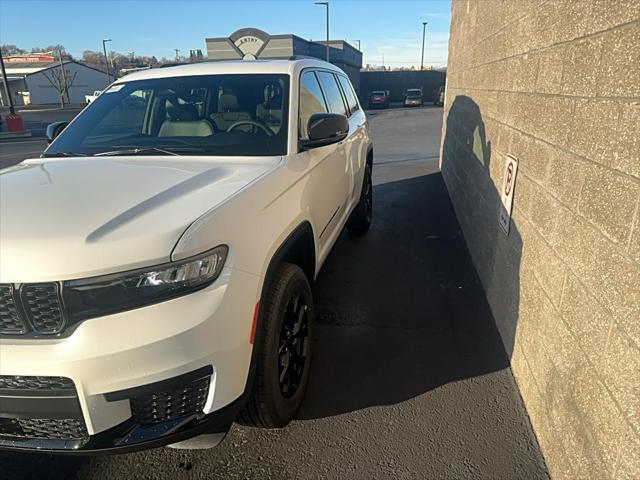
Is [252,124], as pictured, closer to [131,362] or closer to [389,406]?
[131,362]

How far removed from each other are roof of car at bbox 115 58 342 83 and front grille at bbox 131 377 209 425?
2.33 metres

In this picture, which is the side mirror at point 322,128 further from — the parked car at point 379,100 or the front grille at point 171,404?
the parked car at point 379,100

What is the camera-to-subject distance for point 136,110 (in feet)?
11.0

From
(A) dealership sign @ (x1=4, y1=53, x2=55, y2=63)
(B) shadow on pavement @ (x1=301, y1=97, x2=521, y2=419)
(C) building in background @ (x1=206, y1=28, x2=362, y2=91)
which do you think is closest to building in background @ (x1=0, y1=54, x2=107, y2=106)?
(A) dealership sign @ (x1=4, y1=53, x2=55, y2=63)

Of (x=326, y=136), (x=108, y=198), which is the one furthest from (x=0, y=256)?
(x=326, y=136)

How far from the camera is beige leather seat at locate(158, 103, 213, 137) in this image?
304 centimetres

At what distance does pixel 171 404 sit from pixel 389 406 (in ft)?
4.55

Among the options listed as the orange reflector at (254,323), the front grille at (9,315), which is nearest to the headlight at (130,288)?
the front grille at (9,315)

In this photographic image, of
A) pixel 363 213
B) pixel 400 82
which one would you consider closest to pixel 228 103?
pixel 363 213

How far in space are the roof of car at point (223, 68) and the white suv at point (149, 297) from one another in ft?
2.81

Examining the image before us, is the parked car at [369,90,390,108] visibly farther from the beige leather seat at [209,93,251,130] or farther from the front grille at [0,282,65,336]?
the front grille at [0,282,65,336]

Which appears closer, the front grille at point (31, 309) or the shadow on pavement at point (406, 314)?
the front grille at point (31, 309)

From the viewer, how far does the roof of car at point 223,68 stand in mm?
3307

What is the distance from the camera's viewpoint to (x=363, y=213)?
5.64 metres
